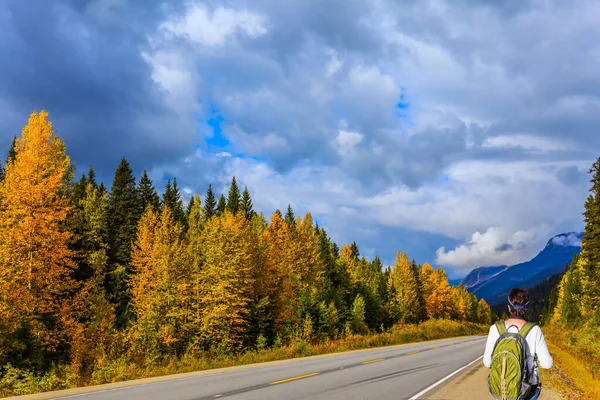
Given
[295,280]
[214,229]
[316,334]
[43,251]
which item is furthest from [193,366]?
[295,280]

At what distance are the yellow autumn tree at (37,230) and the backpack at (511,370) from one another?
2498 cm

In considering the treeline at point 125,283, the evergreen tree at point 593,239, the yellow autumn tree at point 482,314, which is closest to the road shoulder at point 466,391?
the treeline at point 125,283

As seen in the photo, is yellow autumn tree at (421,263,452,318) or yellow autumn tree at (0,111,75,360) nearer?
yellow autumn tree at (0,111,75,360)

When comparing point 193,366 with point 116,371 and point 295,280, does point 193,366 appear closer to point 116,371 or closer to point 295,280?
point 116,371

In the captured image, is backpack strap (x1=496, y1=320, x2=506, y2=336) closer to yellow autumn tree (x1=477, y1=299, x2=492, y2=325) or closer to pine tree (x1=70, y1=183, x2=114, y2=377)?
pine tree (x1=70, y1=183, x2=114, y2=377)

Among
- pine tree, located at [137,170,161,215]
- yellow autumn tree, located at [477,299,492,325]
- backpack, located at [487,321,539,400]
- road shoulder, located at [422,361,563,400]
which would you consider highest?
pine tree, located at [137,170,161,215]

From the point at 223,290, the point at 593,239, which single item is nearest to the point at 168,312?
the point at 223,290

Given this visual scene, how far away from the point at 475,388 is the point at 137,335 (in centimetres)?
2677

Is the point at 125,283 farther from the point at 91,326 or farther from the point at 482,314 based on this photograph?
the point at 482,314

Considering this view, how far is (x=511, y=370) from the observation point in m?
4.97

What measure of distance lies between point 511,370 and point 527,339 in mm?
498

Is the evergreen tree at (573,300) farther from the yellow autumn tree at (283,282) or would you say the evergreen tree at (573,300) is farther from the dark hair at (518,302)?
the dark hair at (518,302)

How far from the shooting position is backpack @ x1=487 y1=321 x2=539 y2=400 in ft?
16.3

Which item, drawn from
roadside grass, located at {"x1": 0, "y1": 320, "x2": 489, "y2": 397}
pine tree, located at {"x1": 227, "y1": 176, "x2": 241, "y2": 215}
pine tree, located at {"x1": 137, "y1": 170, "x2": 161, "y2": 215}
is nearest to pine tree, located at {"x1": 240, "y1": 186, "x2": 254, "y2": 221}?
pine tree, located at {"x1": 227, "y1": 176, "x2": 241, "y2": 215}
